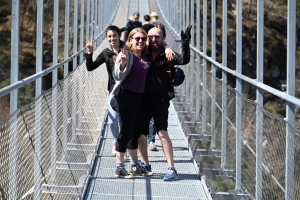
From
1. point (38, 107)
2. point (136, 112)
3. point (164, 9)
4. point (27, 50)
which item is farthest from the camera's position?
point (27, 50)

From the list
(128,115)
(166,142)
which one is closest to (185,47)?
(128,115)

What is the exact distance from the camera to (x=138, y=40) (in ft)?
17.0

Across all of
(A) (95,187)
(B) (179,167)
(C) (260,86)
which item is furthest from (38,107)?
(B) (179,167)

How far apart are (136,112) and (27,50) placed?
82.4ft

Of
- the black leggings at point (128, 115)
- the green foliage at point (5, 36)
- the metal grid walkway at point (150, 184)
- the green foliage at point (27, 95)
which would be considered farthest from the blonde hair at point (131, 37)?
the green foliage at point (27, 95)

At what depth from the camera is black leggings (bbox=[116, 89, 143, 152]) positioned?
5.27 m

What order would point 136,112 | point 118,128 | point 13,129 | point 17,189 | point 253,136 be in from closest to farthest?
point 13,129
point 17,189
point 253,136
point 136,112
point 118,128

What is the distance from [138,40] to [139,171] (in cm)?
119

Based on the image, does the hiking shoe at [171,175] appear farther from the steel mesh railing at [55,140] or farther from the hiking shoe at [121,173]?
the steel mesh railing at [55,140]

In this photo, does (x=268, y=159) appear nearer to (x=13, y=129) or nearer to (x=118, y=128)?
(x=13, y=129)

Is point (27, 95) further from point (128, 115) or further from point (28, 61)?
point (128, 115)

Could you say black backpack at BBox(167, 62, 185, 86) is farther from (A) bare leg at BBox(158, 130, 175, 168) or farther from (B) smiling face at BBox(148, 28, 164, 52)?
(A) bare leg at BBox(158, 130, 175, 168)

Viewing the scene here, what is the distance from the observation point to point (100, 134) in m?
7.88

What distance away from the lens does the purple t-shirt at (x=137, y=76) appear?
17.1ft
